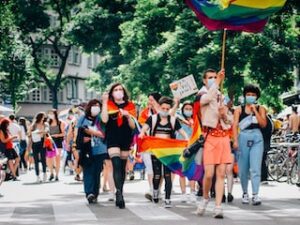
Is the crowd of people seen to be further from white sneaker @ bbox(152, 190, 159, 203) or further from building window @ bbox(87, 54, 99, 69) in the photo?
building window @ bbox(87, 54, 99, 69)

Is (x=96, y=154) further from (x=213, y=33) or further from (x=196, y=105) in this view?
(x=213, y=33)

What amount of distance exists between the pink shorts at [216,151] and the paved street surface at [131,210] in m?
0.72

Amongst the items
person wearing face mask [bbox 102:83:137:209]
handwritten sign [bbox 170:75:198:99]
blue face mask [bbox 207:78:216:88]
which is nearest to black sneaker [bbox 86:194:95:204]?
person wearing face mask [bbox 102:83:137:209]

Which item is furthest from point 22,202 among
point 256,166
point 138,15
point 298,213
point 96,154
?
point 138,15

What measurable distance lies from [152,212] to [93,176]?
2257 mm

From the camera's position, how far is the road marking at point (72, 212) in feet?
34.6

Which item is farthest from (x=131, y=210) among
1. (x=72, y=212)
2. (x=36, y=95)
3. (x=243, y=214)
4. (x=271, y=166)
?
(x=36, y=95)

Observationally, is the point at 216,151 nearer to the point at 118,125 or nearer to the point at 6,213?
the point at 118,125

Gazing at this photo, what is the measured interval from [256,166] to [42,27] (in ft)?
148

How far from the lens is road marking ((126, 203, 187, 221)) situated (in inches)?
409

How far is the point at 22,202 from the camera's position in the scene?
13.9m

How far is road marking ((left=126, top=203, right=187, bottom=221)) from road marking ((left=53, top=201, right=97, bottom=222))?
2.06 feet

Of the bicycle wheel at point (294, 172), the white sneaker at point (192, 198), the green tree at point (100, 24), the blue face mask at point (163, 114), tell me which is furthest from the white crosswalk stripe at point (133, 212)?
the green tree at point (100, 24)

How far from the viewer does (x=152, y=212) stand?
37.2ft
